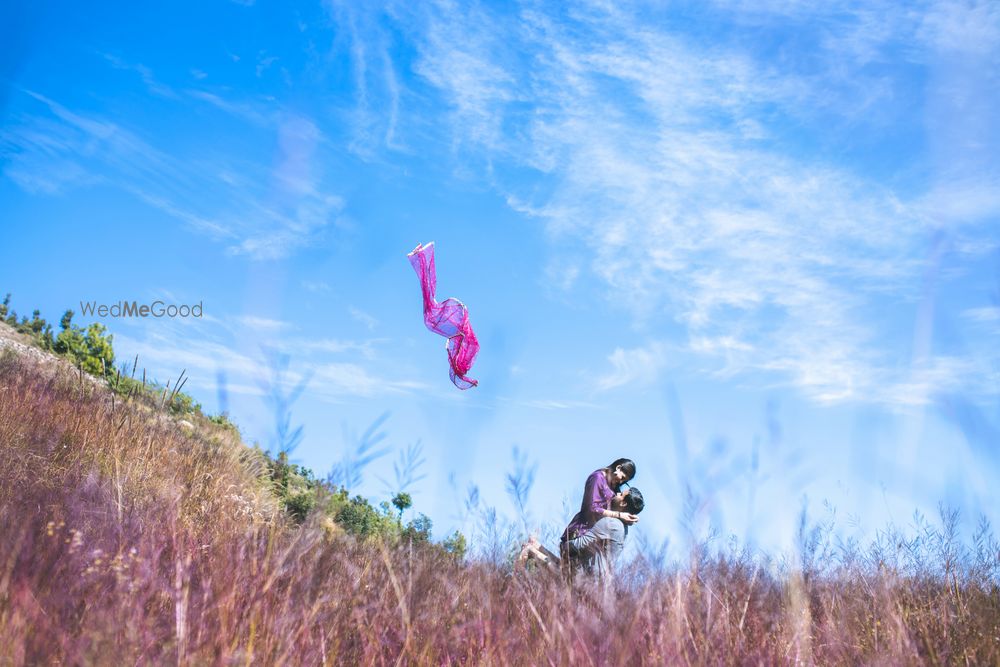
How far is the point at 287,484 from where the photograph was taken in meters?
12.6

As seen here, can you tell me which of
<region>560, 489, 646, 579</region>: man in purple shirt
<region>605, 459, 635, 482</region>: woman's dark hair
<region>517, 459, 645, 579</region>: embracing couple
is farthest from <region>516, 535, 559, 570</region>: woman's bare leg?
<region>605, 459, 635, 482</region>: woman's dark hair

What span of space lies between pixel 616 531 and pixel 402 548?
10.3 ft

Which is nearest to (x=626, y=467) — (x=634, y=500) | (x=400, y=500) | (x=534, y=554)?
(x=634, y=500)

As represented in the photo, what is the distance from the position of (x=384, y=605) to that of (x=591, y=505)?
3.98 meters

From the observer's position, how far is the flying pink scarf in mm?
9266

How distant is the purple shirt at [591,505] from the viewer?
696cm

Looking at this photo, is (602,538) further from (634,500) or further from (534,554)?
(534,554)

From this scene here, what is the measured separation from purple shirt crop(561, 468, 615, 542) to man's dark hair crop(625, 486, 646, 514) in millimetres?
170

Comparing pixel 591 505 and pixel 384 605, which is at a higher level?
pixel 591 505

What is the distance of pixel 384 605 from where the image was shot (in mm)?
3297

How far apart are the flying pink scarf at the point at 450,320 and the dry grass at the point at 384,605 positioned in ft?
16.1

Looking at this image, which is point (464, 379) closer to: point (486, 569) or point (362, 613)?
point (486, 569)

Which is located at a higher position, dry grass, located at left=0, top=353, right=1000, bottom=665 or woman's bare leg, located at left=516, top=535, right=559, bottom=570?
woman's bare leg, located at left=516, top=535, right=559, bottom=570

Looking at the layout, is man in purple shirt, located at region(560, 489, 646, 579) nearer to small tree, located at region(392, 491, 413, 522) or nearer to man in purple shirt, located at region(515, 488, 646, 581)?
man in purple shirt, located at region(515, 488, 646, 581)
